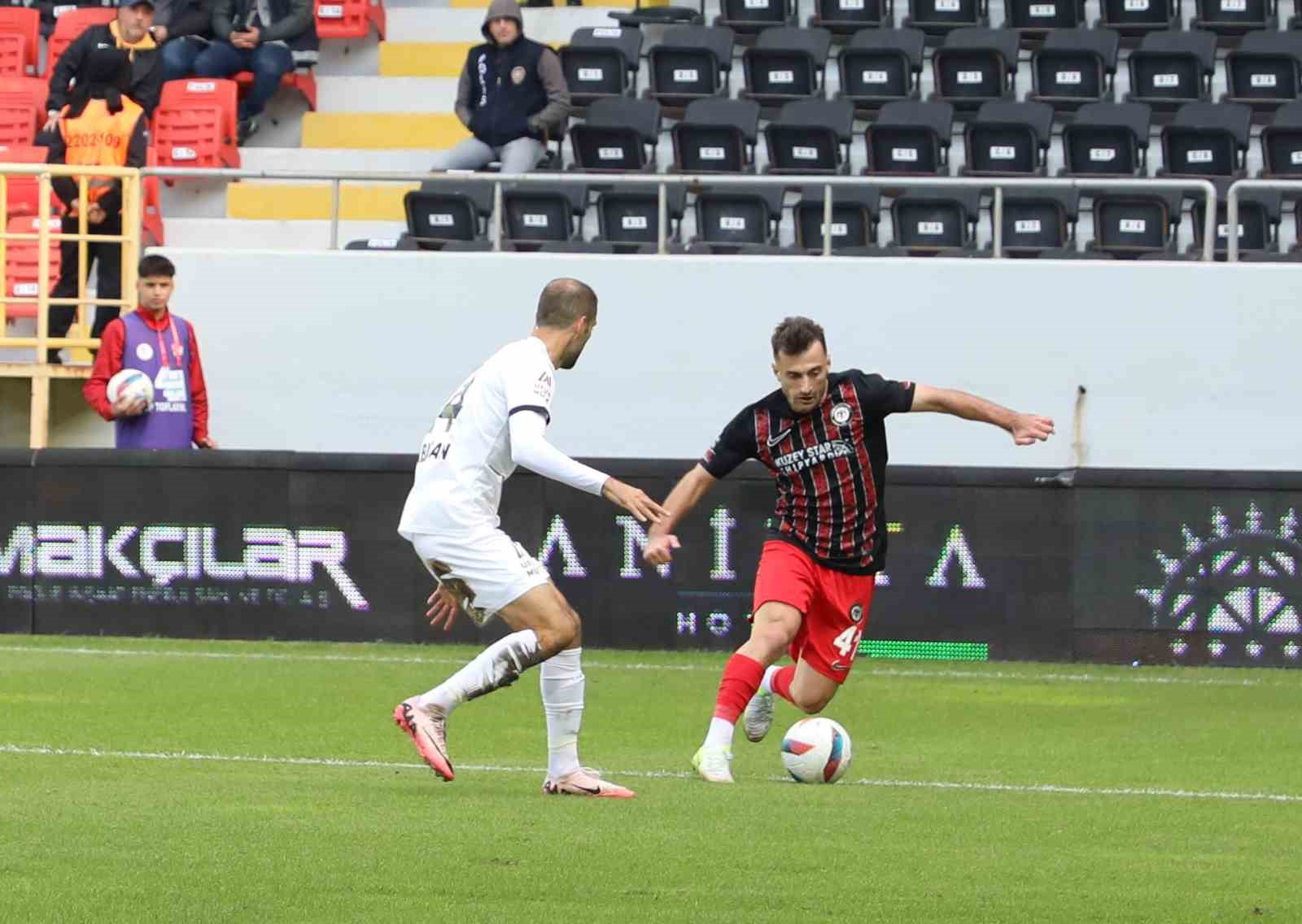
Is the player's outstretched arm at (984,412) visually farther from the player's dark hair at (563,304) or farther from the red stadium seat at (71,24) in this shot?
the red stadium seat at (71,24)

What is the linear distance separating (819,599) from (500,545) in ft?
6.37

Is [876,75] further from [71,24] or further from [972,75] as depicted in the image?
[71,24]

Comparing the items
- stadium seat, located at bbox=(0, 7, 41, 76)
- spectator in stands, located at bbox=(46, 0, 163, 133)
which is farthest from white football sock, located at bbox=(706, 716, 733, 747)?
stadium seat, located at bbox=(0, 7, 41, 76)

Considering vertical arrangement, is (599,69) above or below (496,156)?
above

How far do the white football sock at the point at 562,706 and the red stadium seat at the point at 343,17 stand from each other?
15.5 metres

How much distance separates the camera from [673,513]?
8773 mm

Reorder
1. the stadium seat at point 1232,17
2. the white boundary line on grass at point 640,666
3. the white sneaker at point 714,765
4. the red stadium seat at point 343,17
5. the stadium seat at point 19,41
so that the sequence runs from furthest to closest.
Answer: the stadium seat at point 19,41 → the red stadium seat at point 343,17 → the stadium seat at point 1232,17 → the white boundary line on grass at point 640,666 → the white sneaker at point 714,765

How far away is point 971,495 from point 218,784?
774 centimetres

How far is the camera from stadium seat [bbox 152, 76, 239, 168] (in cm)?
2094

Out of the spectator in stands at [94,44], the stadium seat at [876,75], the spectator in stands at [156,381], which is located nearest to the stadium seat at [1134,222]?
the stadium seat at [876,75]

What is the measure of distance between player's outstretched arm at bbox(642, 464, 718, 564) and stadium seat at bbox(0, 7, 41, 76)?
15641mm

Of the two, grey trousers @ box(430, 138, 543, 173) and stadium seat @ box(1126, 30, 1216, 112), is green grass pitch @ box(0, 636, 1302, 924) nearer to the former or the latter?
grey trousers @ box(430, 138, 543, 173)

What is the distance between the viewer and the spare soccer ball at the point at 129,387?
16.0 meters

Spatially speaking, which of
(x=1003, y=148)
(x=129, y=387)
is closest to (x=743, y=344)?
(x=1003, y=148)
